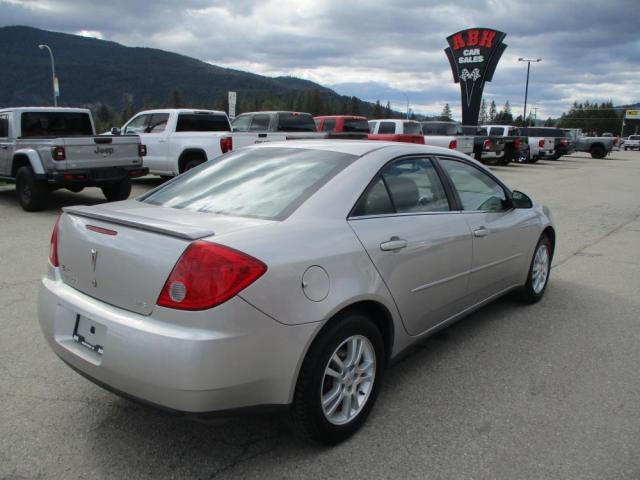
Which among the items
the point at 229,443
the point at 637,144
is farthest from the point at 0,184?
the point at 637,144

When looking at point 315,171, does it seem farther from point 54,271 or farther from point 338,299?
point 54,271

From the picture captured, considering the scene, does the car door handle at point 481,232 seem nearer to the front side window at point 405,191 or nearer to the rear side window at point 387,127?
the front side window at point 405,191

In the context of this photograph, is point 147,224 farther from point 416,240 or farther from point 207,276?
point 416,240

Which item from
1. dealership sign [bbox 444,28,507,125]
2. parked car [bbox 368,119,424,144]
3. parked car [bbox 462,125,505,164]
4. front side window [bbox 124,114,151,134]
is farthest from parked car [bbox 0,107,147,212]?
dealership sign [bbox 444,28,507,125]

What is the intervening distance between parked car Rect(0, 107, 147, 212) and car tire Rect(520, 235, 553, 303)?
7.76 meters

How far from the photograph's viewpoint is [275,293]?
2311 millimetres

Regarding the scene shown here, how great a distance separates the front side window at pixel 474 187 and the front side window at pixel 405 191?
236 mm

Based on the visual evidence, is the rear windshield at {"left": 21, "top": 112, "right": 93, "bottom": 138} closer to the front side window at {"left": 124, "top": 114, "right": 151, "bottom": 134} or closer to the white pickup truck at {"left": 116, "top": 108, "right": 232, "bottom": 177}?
the white pickup truck at {"left": 116, "top": 108, "right": 232, "bottom": 177}

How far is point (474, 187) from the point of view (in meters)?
4.18

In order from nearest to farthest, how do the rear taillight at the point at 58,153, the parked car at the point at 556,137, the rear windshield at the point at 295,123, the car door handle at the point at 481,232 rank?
the car door handle at the point at 481,232 → the rear taillight at the point at 58,153 → the rear windshield at the point at 295,123 → the parked car at the point at 556,137

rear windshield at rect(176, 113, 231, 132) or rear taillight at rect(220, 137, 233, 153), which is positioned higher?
rear windshield at rect(176, 113, 231, 132)

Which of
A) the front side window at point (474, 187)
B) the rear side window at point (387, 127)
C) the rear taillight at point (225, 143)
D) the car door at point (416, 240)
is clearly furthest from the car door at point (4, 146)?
the rear side window at point (387, 127)

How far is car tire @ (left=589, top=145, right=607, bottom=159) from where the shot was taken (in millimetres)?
36969

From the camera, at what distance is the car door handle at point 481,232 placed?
149 inches
